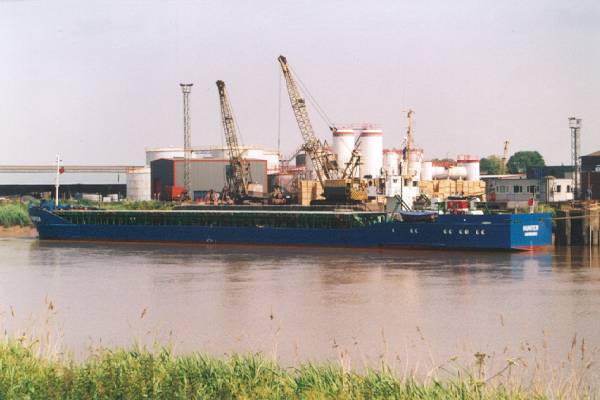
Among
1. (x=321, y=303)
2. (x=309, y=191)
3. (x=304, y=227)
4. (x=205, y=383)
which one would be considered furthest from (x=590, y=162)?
(x=205, y=383)

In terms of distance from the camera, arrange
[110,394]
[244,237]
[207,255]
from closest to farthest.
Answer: [110,394], [207,255], [244,237]

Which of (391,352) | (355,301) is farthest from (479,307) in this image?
(391,352)

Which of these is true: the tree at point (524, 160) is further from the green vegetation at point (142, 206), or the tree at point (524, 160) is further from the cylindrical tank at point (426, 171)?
the green vegetation at point (142, 206)

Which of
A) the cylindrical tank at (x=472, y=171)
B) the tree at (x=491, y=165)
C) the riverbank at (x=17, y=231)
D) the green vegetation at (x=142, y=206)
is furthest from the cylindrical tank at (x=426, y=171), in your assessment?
the tree at (x=491, y=165)

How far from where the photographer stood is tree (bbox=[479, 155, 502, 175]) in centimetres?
12912

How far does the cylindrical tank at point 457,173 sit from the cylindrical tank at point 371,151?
1090cm

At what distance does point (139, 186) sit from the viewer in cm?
9669

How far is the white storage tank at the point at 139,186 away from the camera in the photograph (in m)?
96.6

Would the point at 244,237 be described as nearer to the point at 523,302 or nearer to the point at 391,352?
the point at 523,302

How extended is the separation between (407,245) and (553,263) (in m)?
10.9

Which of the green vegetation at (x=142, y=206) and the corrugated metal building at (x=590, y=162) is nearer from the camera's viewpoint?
the green vegetation at (x=142, y=206)

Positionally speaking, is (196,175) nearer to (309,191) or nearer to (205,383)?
(309,191)

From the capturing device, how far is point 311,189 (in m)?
68.6

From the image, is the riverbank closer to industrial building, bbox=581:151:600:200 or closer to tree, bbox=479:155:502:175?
industrial building, bbox=581:151:600:200
